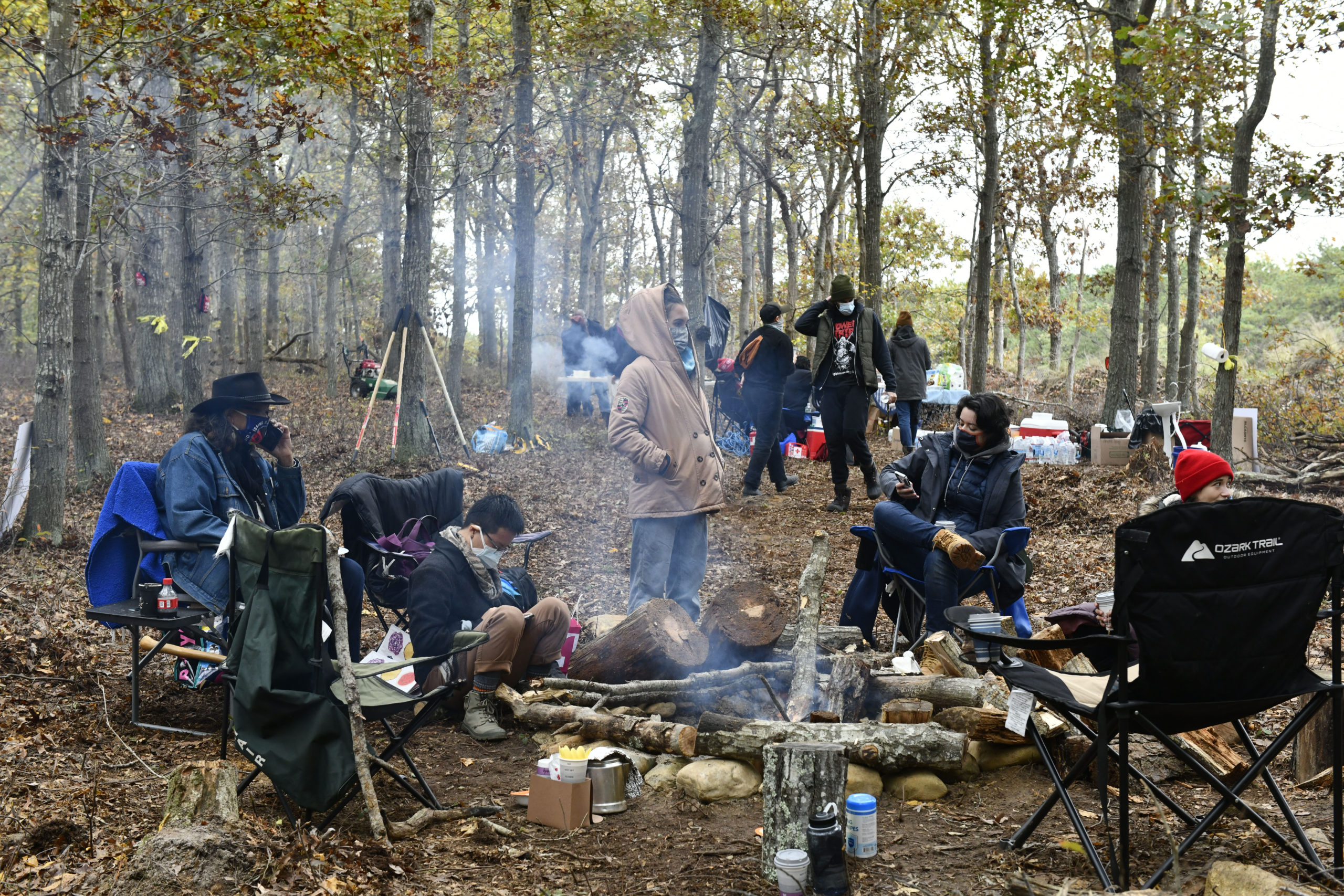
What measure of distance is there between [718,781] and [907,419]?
7.92 metres

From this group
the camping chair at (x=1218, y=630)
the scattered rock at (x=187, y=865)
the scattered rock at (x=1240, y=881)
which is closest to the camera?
the scattered rock at (x=1240, y=881)

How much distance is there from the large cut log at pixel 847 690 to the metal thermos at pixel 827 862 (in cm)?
Result: 123

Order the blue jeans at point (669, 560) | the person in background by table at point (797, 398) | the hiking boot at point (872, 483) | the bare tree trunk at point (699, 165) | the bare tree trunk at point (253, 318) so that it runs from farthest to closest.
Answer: the bare tree trunk at point (253, 318), the person in background by table at point (797, 398), the bare tree trunk at point (699, 165), the hiking boot at point (872, 483), the blue jeans at point (669, 560)

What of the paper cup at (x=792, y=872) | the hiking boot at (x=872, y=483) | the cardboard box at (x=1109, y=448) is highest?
the cardboard box at (x=1109, y=448)

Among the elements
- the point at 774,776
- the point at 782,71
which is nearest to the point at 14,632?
the point at 774,776

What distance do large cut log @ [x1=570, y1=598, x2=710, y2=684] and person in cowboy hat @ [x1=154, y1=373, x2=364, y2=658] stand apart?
114 cm

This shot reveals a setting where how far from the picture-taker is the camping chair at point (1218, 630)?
96.8 inches

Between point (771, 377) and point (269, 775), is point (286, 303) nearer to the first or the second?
point (771, 377)

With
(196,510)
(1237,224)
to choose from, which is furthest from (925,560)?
(1237,224)

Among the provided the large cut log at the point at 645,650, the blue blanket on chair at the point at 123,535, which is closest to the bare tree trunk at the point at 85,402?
the blue blanket on chair at the point at 123,535

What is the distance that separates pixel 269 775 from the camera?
9.73 ft

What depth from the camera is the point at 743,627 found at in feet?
15.2

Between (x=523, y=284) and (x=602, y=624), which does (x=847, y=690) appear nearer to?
(x=602, y=624)

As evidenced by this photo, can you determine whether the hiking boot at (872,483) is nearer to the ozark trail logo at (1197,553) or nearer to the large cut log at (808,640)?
the large cut log at (808,640)
